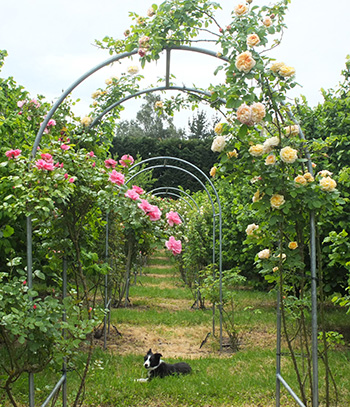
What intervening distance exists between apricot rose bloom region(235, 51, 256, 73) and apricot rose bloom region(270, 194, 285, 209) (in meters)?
0.66

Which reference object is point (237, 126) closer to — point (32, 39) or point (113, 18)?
point (113, 18)

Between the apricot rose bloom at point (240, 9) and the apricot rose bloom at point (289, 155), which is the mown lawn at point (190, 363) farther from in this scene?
the apricot rose bloom at point (240, 9)

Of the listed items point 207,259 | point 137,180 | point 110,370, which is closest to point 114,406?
point 110,370

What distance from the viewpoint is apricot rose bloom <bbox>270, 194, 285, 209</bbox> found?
7.98ft

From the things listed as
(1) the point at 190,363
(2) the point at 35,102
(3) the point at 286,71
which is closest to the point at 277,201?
(3) the point at 286,71

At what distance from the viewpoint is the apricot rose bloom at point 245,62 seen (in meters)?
2.28

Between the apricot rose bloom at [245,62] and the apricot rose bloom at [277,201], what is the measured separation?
2.16 ft

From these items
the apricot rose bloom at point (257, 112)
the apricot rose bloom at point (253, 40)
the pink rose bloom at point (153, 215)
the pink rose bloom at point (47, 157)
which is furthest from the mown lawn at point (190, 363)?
the apricot rose bloom at point (253, 40)

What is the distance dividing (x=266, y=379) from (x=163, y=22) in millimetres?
3140

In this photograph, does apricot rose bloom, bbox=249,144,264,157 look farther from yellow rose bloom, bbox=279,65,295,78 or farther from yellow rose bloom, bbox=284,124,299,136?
yellow rose bloom, bbox=279,65,295,78

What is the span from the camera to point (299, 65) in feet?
8.41

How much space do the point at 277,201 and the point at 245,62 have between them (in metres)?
0.72

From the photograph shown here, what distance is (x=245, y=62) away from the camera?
2.28 m

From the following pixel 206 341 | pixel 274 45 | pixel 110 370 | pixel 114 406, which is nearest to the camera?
pixel 274 45
